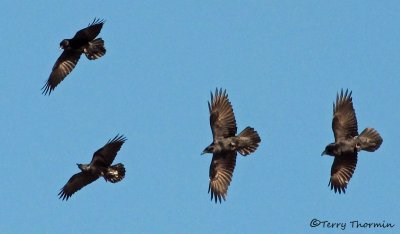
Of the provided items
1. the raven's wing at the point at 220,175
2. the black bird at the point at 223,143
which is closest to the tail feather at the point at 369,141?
the black bird at the point at 223,143

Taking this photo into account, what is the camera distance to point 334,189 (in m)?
21.8

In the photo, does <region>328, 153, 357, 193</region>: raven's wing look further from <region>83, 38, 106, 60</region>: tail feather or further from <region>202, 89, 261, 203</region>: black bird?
<region>83, 38, 106, 60</region>: tail feather

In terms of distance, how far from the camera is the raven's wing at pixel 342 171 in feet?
71.0

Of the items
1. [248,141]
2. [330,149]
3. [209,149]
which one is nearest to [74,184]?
[209,149]

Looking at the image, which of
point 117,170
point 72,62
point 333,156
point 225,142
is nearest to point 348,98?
point 333,156

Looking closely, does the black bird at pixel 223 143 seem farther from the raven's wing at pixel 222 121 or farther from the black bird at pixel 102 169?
the black bird at pixel 102 169

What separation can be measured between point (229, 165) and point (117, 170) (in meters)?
2.45

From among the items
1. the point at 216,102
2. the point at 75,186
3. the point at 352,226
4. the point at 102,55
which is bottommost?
the point at 352,226

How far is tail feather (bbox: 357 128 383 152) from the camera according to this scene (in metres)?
21.3

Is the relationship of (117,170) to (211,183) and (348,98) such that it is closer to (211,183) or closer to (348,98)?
(211,183)

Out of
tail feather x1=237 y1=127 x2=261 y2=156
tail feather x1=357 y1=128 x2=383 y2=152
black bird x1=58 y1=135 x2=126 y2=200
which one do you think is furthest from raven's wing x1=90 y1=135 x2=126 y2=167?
tail feather x1=357 y1=128 x2=383 y2=152

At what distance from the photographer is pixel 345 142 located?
21.4m

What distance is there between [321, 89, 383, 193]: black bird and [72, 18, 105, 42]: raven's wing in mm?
5742

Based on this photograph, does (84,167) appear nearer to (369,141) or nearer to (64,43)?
(64,43)
